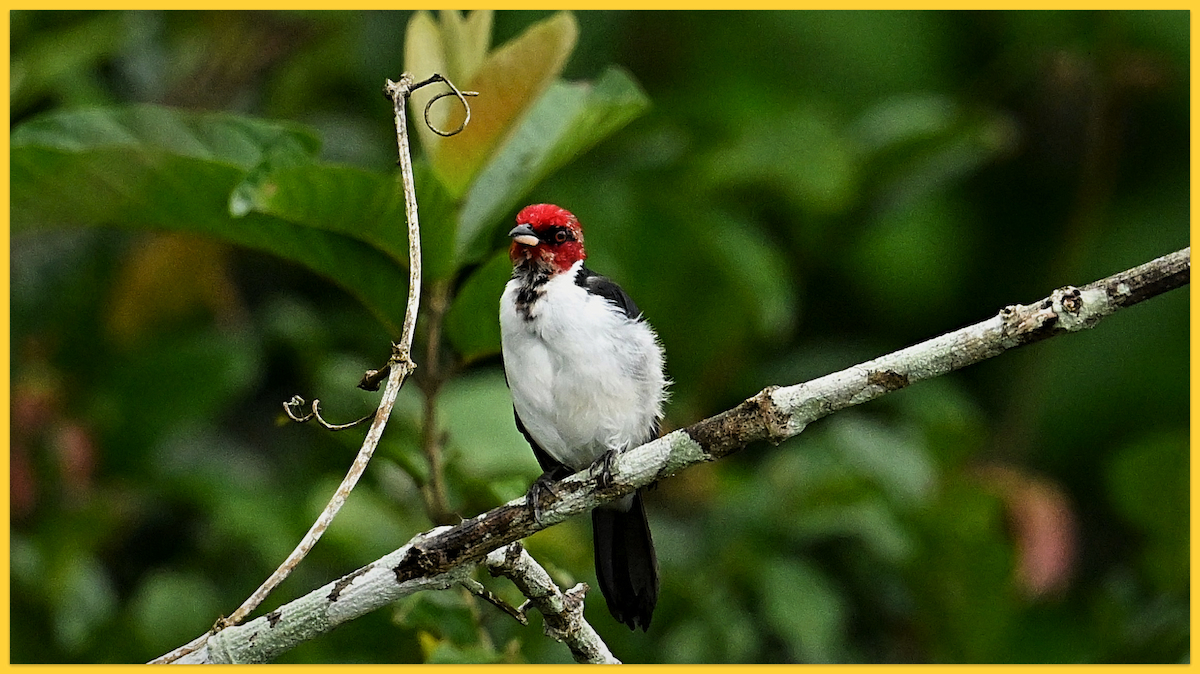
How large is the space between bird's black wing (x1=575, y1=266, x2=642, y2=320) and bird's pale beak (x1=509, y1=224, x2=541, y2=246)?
0.13 metres

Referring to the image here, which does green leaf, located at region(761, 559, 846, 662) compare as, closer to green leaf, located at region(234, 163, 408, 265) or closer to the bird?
the bird

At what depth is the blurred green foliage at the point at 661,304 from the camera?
246cm

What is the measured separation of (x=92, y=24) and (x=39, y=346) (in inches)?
39.3

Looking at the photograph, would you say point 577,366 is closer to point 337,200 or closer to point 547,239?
point 547,239

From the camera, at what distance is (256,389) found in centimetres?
452

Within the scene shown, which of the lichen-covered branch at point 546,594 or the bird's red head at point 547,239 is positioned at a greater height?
the bird's red head at point 547,239

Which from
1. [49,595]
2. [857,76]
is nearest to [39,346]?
[49,595]

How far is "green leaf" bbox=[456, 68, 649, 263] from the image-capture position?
2459 millimetres

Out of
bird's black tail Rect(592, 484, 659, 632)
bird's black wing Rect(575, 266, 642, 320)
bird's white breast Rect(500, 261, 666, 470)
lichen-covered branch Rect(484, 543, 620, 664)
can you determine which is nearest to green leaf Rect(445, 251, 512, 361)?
bird's white breast Rect(500, 261, 666, 470)

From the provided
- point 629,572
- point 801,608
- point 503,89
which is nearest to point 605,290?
point 503,89

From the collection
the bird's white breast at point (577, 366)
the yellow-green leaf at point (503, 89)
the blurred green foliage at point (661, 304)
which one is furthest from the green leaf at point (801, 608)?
the yellow-green leaf at point (503, 89)

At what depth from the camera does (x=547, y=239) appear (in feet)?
8.45

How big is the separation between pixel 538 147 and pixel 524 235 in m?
0.18

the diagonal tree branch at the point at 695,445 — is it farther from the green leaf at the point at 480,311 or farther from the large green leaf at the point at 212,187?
the large green leaf at the point at 212,187
